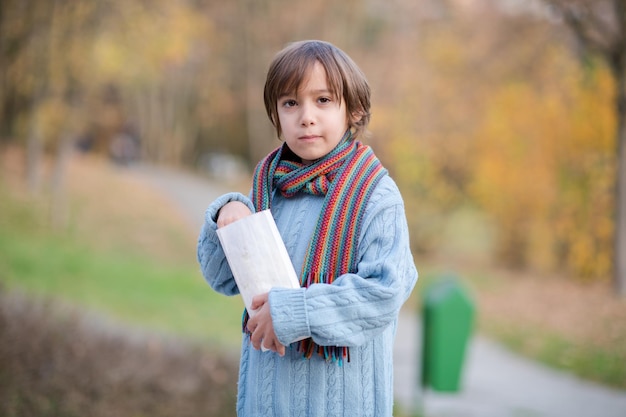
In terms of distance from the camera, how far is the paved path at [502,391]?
614cm

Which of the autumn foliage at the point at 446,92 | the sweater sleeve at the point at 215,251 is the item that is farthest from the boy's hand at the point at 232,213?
the autumn foliage at the point at 446,92

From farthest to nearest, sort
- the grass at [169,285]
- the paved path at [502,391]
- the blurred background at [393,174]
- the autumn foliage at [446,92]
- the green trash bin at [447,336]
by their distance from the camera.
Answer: the autumn foliage at [446,92], the grass at [169,285], the paved path at [502,391], the blurred background at [393,174], the green trash bin at [447,336]

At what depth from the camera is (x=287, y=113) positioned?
6.38ft

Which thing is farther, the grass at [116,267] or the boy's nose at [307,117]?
the grass at [116,267]

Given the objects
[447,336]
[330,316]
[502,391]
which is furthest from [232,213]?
[502,391]

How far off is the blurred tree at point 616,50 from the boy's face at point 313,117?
10.6 meters

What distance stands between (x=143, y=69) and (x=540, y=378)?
12.8 meters

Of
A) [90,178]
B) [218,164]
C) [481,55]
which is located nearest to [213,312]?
[481,55]

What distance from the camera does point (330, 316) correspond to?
5.61 ft

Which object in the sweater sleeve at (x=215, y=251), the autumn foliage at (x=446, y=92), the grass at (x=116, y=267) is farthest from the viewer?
the autumn foliage at (x=446, y=92)

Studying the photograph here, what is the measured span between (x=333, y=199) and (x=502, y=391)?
5708mm

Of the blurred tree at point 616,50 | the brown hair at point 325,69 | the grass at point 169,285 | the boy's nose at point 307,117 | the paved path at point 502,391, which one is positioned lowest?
the paved path at point 502,391

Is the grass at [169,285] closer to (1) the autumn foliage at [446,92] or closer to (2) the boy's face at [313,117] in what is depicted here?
(1) the autumn foliage at [446,92]

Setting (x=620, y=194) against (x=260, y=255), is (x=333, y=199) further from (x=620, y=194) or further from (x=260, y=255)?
(x=620, y=194)
